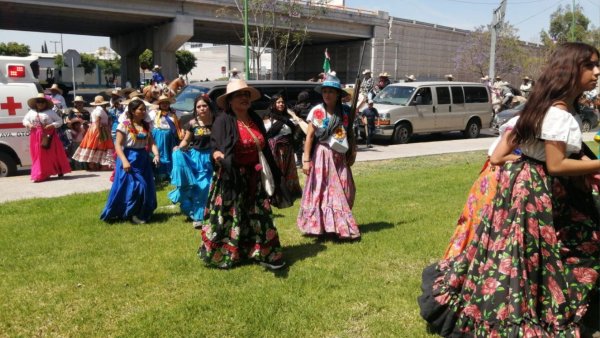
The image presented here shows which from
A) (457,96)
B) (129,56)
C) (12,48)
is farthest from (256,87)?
(12,48)

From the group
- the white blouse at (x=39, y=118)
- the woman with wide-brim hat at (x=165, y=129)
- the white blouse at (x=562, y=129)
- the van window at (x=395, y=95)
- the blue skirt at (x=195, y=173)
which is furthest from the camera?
the van window at (x=395, y=95)

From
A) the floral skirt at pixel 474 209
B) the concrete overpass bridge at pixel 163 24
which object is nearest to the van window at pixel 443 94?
the floral skirt at pixel 474 209

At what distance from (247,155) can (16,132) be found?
7525mm

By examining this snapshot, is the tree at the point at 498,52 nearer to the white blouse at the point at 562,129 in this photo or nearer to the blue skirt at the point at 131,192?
the blue skirt at the point at 131,192

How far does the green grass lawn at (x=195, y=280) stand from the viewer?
3885 millimetres

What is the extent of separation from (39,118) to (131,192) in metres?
4.46

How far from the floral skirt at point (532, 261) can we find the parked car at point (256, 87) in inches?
325

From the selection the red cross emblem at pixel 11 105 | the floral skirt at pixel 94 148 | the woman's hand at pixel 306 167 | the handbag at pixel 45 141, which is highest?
the red cross emblem at pixel 11 105

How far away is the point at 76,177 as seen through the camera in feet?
35.5

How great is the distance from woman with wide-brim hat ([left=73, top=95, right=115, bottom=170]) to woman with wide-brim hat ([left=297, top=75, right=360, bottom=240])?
7128 mm

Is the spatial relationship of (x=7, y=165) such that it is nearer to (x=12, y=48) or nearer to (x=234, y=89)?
(x=234, y=89)

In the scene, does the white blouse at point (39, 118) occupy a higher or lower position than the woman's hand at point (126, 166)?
higher

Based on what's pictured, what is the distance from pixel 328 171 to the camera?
5.89m

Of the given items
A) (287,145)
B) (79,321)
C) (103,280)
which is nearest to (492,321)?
(79,321)
